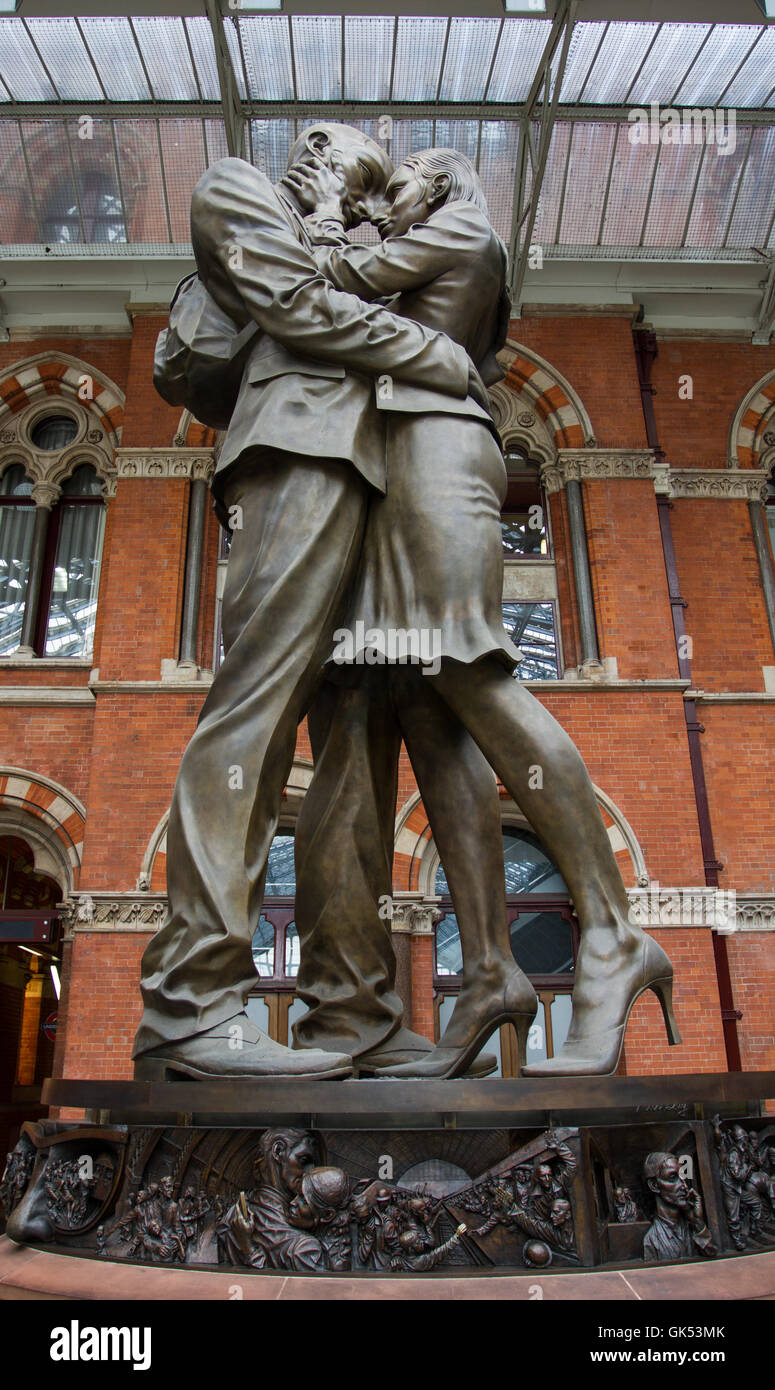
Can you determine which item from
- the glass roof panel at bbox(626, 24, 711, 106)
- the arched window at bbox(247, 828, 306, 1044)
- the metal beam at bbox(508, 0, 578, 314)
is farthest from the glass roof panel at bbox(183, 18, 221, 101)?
the arched window at bbox(247, 828, 306, 1044)

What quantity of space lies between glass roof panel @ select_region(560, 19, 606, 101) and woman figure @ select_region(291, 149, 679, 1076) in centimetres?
927

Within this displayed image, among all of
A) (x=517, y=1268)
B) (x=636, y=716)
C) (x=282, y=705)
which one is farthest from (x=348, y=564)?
(x=636, y=716)

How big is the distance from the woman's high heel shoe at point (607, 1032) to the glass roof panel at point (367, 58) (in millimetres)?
10786

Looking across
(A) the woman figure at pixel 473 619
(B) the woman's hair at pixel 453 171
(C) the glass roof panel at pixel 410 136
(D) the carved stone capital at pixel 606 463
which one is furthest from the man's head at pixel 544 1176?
(C) the glass roof panel at pixel 410 136

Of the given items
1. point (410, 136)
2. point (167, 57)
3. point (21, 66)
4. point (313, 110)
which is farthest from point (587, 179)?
point (21, 66)

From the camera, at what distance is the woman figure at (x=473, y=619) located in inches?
85.5

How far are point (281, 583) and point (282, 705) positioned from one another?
0.28 m

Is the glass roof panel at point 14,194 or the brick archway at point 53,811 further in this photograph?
the glass roof panel at point 14,194

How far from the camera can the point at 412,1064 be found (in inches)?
88.6

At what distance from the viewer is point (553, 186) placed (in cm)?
1175

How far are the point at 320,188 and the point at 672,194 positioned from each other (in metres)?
10.4

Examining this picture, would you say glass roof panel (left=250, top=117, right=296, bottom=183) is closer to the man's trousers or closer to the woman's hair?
the woman's hair

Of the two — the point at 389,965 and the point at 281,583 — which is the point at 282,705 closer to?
the point at 281,583

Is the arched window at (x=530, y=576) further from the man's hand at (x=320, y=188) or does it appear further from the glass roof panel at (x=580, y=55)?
the man's hand at (x=320, y=188)
